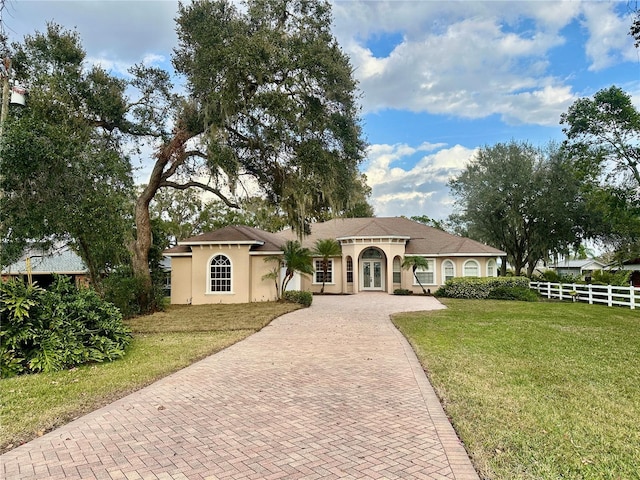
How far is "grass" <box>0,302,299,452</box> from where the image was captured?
4762mm

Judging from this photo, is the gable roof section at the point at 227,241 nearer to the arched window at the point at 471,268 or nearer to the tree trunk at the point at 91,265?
the tree trunk at the point at 91,265

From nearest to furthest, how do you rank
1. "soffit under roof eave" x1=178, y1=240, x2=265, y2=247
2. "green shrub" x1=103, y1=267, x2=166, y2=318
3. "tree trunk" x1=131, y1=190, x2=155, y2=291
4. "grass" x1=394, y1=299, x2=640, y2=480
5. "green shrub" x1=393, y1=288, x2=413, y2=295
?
"grass" x1=394, y1=299, x2=640, y2=480
"green shrub" x1=103, y1=267, x2=166, y2=318
"tree trunk" x1=131, y1=190, x2=155, y2=291
"soffit under roof eave" x1=178, y1=240, x2=265, y2=247
"green shrub" x1=393, y1=288, x2=413, y2=295

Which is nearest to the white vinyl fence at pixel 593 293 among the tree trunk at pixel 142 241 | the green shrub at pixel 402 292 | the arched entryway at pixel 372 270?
the green shrub at pixel 402 292

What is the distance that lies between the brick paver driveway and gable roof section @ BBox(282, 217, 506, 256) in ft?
55.2

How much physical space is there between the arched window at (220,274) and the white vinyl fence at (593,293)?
652 inches

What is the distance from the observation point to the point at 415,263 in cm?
2284

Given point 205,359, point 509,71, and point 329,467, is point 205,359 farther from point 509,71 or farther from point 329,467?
point 509,71

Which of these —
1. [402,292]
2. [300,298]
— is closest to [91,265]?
[300,298]

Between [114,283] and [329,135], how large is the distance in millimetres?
9428

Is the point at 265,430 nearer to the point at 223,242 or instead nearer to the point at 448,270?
the point at 223,242

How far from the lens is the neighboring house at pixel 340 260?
2006 cm

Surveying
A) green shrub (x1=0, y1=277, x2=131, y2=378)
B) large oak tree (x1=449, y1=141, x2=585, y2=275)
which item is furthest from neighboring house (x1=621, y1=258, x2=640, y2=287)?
green shrub (x1=0, y1=277, x2=131, y2=378)

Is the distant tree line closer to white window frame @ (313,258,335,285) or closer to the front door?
the front door

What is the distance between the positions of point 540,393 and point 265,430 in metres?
3.73
